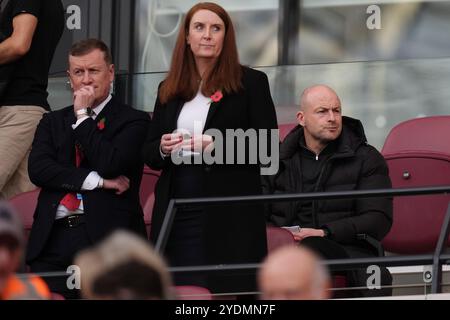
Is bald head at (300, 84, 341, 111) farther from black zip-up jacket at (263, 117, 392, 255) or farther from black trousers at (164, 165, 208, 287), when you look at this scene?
black trousers at (164, 165, 208, 287)

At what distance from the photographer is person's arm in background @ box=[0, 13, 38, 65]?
351 inches

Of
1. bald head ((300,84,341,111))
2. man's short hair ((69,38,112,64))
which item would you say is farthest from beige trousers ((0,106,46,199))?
bald head ((300,84,341,111))

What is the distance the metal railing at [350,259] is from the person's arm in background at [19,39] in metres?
1.82

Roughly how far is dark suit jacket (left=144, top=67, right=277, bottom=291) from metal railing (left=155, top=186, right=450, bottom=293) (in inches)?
9.2

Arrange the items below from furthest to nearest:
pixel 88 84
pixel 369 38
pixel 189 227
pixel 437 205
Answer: pixel 369 38 < pixel 437 205 < pixel 88 84 < pixel 189 227

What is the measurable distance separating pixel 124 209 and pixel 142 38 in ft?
14.9

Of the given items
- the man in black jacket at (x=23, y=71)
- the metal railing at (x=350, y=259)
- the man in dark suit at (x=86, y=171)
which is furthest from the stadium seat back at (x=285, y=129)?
the metal railing at (x=350, y=259)

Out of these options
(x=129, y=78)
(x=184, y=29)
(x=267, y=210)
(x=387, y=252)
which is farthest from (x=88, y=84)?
(x=129, y=78)

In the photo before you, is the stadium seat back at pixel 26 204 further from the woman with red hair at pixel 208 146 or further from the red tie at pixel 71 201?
the woman with red hair at pixel 208 146

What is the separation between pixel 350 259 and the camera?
7363mm

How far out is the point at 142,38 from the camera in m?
12.5

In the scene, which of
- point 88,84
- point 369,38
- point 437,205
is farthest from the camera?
point 369,38

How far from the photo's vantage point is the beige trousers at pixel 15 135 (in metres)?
9.04

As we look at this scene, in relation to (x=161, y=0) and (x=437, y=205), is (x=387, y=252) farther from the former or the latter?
(x=161, y=0)
